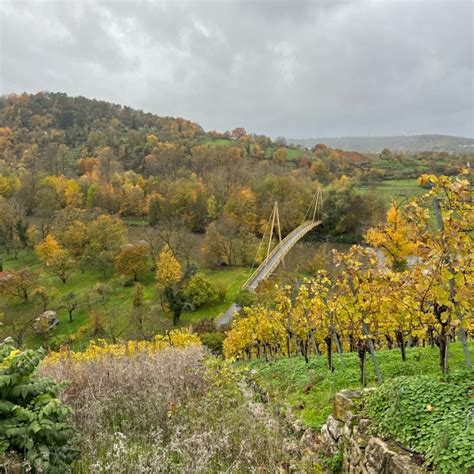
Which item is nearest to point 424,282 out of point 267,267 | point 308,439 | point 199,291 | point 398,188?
point 308,439

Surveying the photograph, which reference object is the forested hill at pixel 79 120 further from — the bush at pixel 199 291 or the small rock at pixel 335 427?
the small rock at pixel 335 427

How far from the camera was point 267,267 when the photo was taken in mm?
40625

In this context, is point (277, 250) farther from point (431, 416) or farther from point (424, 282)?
point (431, 416)

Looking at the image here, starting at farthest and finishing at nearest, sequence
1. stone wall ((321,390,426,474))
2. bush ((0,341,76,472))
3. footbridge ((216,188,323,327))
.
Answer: footbridge ((216,188,323,327)) < stone wall ((321,390,426,474)) < bush ((0,341,76,472))

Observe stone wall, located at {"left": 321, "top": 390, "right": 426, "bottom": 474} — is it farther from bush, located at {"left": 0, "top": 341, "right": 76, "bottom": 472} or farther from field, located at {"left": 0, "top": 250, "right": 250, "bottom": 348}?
field, located at {"left": 0, "top": 250, "right": 250, "bottom": 348}

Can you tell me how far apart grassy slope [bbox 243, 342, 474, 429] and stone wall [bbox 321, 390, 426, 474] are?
30.0 inches

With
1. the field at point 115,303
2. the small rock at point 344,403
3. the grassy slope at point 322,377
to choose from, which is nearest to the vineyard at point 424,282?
the grassy slope at point 322,377

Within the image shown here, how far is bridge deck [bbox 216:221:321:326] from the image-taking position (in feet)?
110

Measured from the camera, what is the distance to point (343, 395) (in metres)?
5.87

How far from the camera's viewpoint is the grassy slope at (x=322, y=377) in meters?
7.21

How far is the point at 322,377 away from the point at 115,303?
3137 centimetres

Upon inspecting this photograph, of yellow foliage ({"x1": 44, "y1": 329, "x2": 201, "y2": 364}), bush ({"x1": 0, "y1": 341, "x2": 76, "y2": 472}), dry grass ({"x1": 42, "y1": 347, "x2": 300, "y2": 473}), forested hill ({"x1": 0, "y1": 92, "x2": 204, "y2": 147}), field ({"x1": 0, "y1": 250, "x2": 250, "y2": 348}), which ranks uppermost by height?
forested hill ({"x1": 0, "y1": 92, "x2": 204, "y2": 147})

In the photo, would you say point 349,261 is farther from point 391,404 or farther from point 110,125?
point 110,125

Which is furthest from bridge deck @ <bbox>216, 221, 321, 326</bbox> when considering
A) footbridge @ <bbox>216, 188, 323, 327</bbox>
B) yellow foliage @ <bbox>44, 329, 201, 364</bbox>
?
yellow foliage @ <bbox>44, 329, 201, 364</bbox>
